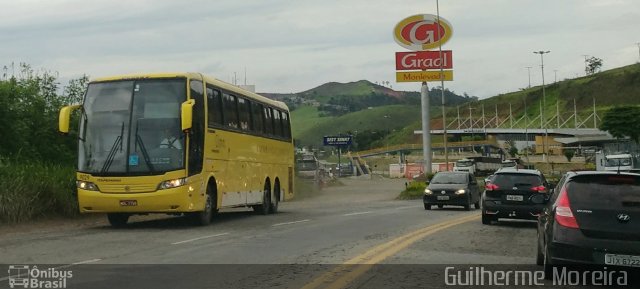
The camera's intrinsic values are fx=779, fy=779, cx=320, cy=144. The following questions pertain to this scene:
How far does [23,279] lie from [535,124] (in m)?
179

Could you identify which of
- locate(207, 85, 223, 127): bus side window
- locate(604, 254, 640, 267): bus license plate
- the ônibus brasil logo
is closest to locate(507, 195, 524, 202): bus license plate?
locate(207, 85, 223, 127): bus side window

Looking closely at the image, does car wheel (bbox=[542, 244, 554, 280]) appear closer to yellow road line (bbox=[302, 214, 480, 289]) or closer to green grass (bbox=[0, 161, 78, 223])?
yellow road line (bbox=[302, 214, 480, 289])

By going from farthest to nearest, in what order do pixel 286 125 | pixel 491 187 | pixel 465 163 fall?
1. pixel 465 163
2. pixel 286 125
3. pixel 491 187

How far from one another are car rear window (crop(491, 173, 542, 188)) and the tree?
95.9m

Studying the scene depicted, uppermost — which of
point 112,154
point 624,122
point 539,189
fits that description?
point 624,122

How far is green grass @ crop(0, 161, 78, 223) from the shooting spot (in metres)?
19.8

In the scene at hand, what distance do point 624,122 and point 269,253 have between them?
351 feet

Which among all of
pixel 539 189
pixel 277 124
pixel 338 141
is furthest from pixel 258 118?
pixel 338 141

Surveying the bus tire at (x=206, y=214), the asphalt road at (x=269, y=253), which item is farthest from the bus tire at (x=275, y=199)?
the bus tire at (x=206, y=214)

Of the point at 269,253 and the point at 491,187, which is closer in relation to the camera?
the point at 269,253

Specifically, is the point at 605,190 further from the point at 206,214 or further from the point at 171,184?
the point at 206,214

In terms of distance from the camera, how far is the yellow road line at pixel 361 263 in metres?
9.57

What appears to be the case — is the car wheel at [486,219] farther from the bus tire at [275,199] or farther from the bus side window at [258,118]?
the bus tire at [275,199]

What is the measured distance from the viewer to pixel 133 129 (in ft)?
59.8
